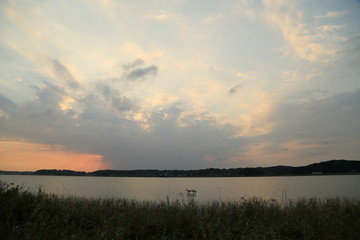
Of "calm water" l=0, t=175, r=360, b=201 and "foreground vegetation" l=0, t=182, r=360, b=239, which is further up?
"foreground vegetation" l=0, t=182, r=360, b=239

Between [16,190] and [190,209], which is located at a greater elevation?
[16,190]

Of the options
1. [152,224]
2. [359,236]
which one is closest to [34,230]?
[152,224]

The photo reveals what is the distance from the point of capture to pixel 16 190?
986 centimetres

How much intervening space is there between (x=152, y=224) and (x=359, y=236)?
6.92 meters

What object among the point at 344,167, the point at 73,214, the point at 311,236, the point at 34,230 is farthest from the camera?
the point at 344,167

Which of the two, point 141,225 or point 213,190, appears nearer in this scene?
point 141,225

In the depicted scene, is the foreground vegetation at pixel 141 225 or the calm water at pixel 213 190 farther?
the calm water at pixel 213 190

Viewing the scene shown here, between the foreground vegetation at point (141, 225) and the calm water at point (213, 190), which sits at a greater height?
the foreground vegetation at point (141, 225)

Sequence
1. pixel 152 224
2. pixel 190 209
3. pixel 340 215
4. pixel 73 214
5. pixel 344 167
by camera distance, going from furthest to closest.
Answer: pixel 344 167 → pixel 190 209 → pixel 340 215 → pixel 73 214 → pixel 152 224

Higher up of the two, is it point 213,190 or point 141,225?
point 141,225

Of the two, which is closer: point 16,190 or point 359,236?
point 359,236

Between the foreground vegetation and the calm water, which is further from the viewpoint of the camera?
the calm water

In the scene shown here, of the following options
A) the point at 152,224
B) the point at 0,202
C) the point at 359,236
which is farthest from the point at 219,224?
the point at 0,202

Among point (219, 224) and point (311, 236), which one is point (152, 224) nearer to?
point (219, 224)
